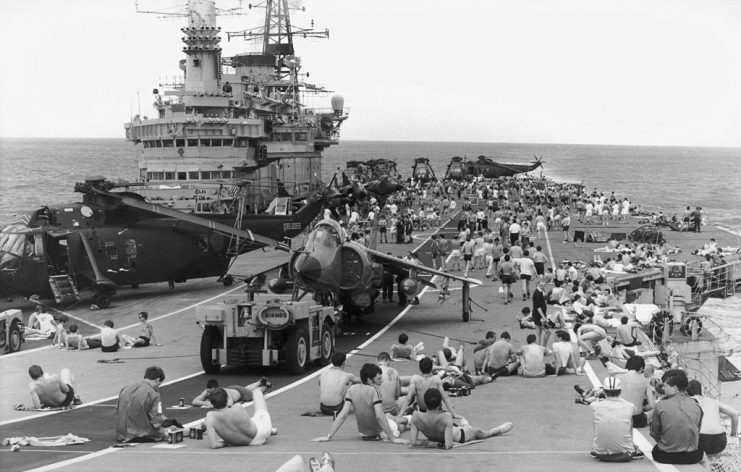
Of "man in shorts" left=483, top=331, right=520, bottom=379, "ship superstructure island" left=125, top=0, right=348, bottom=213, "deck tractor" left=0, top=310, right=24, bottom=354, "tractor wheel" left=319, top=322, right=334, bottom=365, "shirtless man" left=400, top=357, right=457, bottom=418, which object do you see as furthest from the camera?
"ship superstructure island" left=125, top=0, right=348, bottom=213

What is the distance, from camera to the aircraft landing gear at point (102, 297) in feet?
99.4

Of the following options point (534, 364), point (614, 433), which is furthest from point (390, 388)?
point (534, 364)

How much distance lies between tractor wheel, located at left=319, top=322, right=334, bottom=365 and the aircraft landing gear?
1196 cm

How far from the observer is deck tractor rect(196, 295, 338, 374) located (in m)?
19.1

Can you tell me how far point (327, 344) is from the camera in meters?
21.0

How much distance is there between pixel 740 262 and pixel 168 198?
89.9ft

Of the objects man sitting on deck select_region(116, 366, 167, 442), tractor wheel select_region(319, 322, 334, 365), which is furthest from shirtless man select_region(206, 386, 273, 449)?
tractor wheel select_region(319, 322, 334, 365)

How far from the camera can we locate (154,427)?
44.6 ft

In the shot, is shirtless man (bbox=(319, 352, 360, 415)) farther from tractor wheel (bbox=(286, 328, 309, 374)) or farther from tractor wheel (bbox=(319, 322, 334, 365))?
tractor wheel (bbox=(319, 322, 334, 365))

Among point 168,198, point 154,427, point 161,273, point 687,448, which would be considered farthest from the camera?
point 168,198

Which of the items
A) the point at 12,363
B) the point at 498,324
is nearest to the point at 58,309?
the point at 12,363

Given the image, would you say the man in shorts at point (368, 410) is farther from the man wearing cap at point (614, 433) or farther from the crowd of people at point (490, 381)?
the man wearing cap at point (614, 433)

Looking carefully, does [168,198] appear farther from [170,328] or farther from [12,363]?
[12,363]

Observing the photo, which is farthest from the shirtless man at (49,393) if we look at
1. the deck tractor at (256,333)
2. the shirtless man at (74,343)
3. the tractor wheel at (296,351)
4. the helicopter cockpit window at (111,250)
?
the helicopter cockpit window at (111,250)
